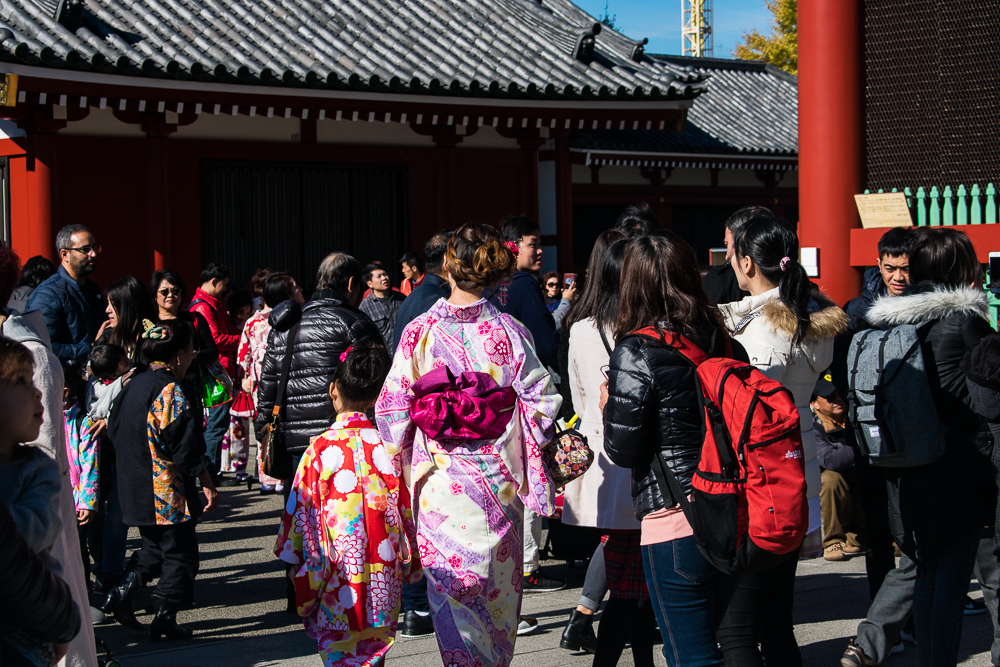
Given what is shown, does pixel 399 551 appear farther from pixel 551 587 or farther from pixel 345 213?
pixel 345 213

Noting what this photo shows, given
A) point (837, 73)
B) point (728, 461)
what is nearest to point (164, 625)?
point (728, 461)

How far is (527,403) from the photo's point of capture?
323 cm

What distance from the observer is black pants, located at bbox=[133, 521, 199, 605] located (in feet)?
13.6

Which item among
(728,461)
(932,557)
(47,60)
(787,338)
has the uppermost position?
(47,60)

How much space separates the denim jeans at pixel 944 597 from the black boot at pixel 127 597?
3.33 meters

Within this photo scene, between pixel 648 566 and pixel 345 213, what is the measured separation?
7583mm

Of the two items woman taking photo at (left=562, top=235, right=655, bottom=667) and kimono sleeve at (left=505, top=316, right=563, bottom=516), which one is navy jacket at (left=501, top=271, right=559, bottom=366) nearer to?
woman taking photo at (left=562, top=235, right=655, bottom=667)

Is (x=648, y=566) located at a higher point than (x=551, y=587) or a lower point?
higher

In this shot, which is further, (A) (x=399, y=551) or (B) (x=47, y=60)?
(B) (x=47, y=60)

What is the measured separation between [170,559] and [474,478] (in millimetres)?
1856

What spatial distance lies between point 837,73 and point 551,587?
571cm

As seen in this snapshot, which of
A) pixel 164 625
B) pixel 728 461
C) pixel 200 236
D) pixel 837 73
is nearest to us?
pixel 728 461

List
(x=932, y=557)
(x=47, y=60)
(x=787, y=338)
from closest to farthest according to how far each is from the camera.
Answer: (x=787, y=338), (x=932, y=557), (x=47, y=60)

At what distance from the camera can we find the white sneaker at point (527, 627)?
13.8ft
